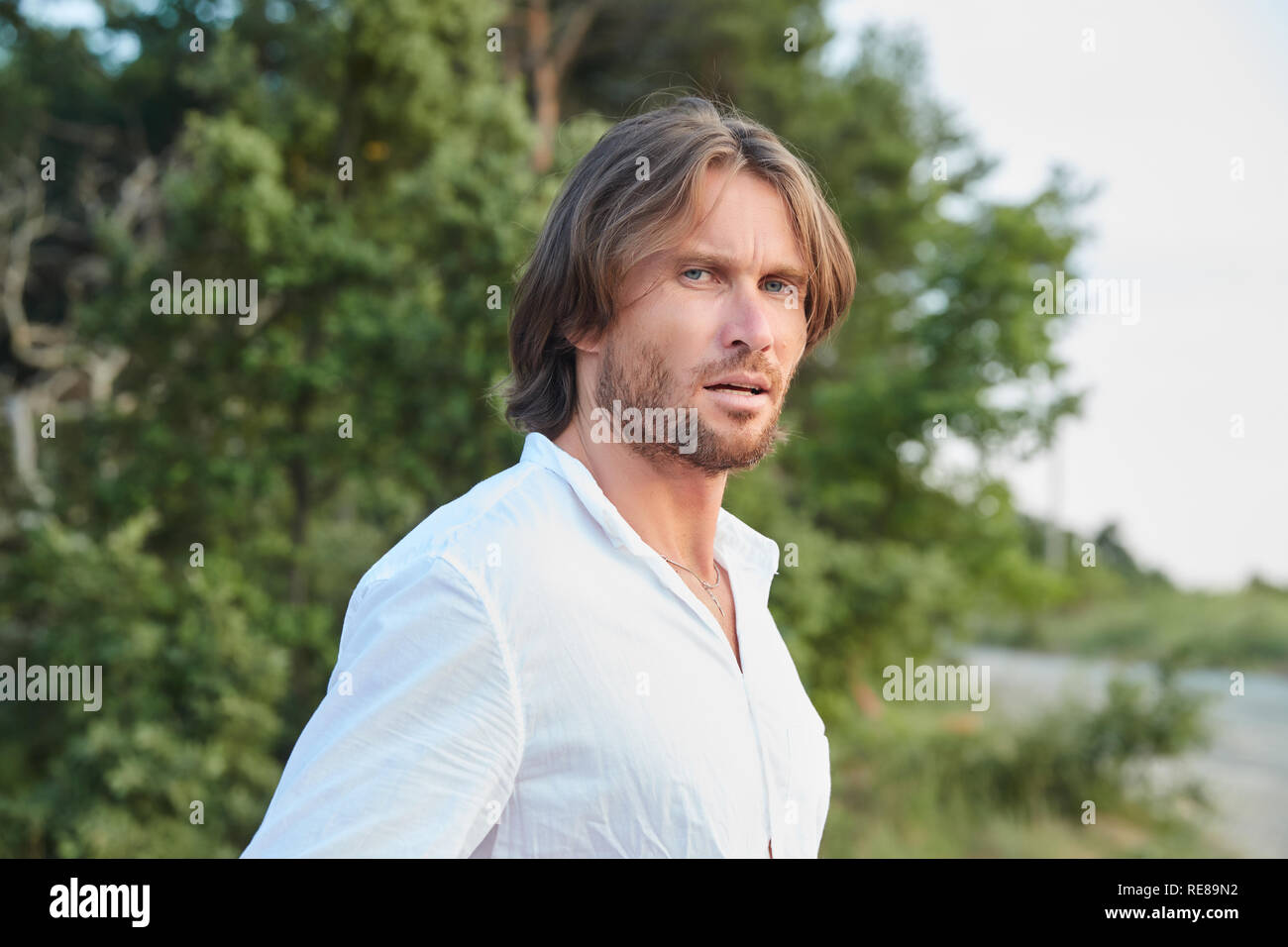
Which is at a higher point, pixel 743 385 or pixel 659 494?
pixel 743 385

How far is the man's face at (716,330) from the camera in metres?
1.60

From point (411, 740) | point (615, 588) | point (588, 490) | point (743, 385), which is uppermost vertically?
point (743, 385)

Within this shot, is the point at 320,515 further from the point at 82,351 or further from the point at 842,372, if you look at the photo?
the point at 842,372

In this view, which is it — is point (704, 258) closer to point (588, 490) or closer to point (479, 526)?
point (588, 490)

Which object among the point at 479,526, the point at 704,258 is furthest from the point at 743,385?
the point at 479,526

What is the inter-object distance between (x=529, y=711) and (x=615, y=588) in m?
0.22

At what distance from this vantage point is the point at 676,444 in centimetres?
161

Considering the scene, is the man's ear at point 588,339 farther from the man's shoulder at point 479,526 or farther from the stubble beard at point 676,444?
the man's shoulder at point 479,526

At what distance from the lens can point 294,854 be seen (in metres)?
1.21

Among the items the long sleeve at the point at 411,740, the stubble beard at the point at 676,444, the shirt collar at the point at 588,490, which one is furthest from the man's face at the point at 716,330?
the long sleeve at the point at 411,740

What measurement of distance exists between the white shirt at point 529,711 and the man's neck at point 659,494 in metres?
0.12

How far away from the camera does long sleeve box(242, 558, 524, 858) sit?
3.94ft
